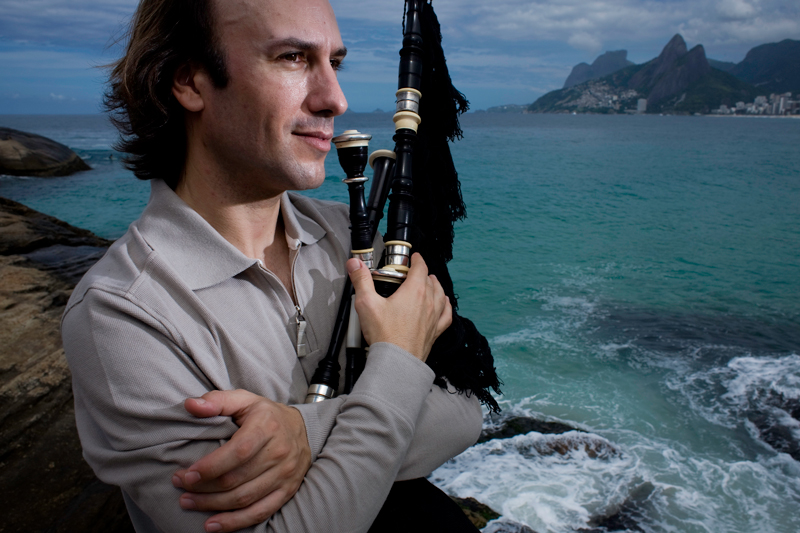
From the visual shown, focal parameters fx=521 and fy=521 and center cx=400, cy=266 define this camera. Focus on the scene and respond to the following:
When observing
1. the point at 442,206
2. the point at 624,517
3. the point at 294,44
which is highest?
the point at 294,44

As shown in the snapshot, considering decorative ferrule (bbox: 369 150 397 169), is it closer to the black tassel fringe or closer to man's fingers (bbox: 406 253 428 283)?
the black tassel fringe

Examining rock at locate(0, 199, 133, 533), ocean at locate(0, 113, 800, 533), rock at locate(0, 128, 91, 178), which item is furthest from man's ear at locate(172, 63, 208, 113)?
rock at locate(0, 128, 91, 178)

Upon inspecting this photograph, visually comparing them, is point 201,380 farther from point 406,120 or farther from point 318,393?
point 406,120

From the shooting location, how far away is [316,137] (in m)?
1.57

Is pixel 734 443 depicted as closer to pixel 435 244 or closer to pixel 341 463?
pixel 435 244

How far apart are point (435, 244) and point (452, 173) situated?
301mm

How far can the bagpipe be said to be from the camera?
1.62 metres

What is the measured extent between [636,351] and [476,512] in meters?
4.66

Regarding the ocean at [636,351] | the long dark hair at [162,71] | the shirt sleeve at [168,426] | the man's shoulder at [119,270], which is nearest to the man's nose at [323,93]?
the long dark hair at [162,71]

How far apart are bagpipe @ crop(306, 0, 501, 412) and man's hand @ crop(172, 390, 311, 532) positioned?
303mm

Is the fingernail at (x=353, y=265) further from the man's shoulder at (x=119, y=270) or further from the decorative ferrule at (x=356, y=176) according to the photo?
the man's shoulder at (x=119, y=270)

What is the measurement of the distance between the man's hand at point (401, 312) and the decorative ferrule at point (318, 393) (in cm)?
21

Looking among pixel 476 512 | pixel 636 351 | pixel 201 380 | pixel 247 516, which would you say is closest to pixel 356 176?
pixel 201 380

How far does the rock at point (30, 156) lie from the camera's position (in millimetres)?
21312
